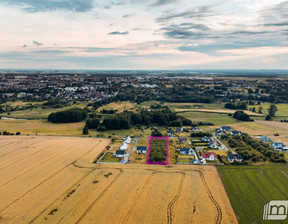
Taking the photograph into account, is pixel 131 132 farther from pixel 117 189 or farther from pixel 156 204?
pixel 156 204

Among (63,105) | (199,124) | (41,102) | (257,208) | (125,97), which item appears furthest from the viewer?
(125,97)

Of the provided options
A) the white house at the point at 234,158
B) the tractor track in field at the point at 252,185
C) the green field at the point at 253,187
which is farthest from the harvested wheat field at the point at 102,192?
the white house at the point at 234,158

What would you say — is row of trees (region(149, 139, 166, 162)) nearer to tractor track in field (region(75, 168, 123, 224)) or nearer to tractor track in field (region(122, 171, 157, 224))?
tractor track in field (region(122, 171, 157, 224))

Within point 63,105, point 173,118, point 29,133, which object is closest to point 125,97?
point 63,105

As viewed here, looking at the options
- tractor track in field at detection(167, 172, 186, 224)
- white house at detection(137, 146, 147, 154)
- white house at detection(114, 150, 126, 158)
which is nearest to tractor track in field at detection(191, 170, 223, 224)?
tractor track in field at detection(167, 172, 186, 224)

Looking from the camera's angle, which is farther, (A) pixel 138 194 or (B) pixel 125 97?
(B) pixel 125 97

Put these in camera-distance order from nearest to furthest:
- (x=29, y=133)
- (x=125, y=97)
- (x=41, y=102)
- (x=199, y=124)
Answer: (x=29, y=133) < (x=199, y=124) < (x=41, y=102) < (x=125, y=97)

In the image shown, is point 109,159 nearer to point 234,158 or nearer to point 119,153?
point 119,153
